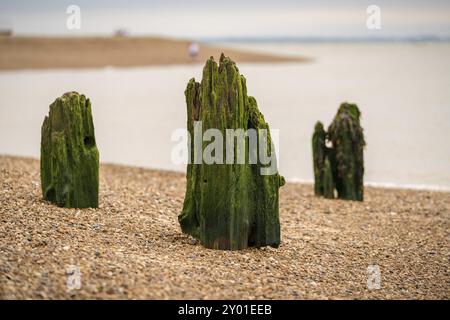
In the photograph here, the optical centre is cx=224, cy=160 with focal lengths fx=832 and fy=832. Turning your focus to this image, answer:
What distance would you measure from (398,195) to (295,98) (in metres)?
22.7

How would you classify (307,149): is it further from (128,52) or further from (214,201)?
(128,52)

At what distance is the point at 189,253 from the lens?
30.2 ft

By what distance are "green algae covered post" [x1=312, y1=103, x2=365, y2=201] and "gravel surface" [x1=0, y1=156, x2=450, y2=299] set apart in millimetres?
608

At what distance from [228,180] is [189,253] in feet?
3.01

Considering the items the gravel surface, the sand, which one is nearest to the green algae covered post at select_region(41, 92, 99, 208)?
the gravel surface

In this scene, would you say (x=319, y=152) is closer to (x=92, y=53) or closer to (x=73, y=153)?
(x=73, y=153)

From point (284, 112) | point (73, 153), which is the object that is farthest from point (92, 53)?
point (73, 153)

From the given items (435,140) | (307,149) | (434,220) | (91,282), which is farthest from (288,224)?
(435,140)

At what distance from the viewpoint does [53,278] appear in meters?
7.75

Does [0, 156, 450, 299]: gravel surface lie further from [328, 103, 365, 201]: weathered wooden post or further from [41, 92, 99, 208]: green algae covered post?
[328, 103, 365, 201]: weathered wooden post

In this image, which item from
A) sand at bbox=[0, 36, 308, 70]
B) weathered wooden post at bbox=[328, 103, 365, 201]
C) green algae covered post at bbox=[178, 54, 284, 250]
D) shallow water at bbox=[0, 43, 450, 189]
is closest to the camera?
green algae covered post at bbox=[178, 54, 284, 250]

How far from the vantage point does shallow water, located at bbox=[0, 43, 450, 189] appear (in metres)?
19.6

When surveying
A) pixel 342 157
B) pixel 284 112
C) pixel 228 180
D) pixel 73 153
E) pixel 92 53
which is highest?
pixel 92 53

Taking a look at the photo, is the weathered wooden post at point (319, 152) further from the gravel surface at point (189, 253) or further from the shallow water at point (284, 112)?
the shallow water at point (284, 112)
